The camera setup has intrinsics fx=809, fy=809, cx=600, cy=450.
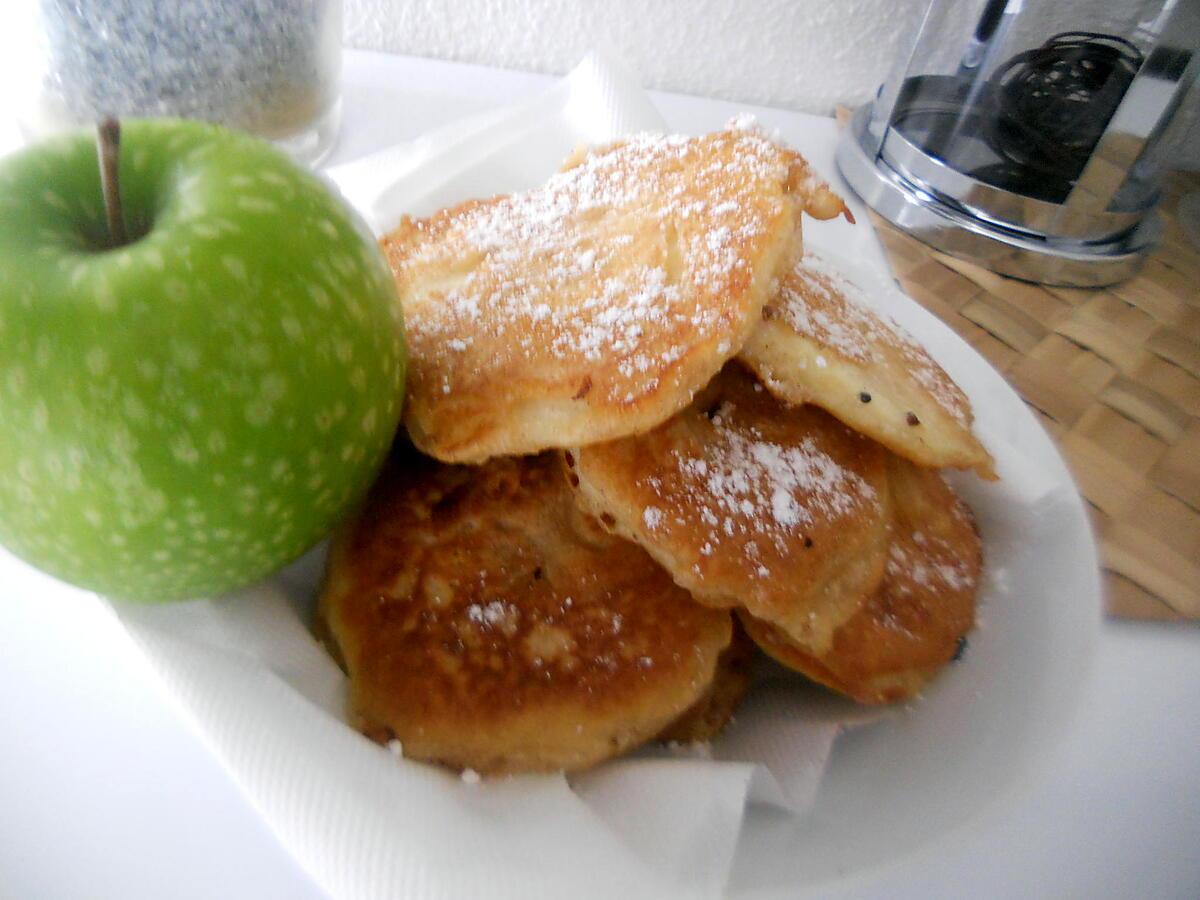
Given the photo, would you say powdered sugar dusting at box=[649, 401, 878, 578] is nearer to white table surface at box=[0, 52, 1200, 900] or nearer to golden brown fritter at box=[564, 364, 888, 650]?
golden brown fritter at box=[564, 364, 888, 650]

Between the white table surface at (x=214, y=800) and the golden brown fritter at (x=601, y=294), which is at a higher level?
the golden brown fritter at (x=601, y=294)

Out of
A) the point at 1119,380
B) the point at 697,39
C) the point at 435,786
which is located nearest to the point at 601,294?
the point at 435,786

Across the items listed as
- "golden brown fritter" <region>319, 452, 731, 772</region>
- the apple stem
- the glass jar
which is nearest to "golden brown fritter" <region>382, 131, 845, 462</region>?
"golden brown fritter" <region>319, 452, 731, 772</region>

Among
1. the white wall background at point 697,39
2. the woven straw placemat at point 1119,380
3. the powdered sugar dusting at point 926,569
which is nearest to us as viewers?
the powdered sugar dusting at point 926,569

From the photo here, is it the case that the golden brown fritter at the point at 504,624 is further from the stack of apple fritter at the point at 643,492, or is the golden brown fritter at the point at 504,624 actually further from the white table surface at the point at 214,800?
the white table surface at the point at 214,800

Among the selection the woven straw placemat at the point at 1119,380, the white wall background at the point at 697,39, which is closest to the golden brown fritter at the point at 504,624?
the woven straw placemat at the point at 1119,380

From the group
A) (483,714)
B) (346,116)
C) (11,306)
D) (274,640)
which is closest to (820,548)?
(483,714)
